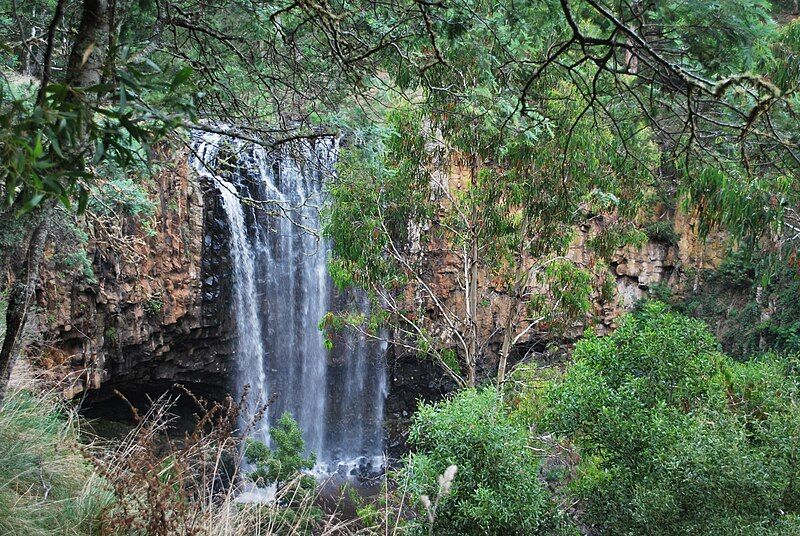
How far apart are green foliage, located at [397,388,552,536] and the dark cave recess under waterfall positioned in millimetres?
7737

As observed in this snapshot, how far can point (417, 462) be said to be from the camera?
479cm

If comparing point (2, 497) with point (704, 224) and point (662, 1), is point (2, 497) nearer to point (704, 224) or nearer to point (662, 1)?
point (704, 224)

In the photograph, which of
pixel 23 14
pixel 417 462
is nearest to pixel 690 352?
pixel 417 462

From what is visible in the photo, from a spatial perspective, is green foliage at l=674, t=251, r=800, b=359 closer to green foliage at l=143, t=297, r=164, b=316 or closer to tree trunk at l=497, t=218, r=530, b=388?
tree trunk at l=497, t=218, r=530, b=388

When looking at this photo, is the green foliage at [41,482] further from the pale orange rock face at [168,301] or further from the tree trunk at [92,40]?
the pale orange rock face at [168,301]

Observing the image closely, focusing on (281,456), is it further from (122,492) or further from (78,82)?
(78,82)

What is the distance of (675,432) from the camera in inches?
183

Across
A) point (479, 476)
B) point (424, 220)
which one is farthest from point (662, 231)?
point (479, 476)

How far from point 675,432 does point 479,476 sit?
133 centimetres

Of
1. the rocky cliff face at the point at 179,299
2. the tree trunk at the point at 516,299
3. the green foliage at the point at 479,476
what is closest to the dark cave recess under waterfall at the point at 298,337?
the rocky cliff face at the point at 179,299

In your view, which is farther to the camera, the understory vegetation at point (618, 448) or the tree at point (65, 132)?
the understory vegetation at point (618, 448)

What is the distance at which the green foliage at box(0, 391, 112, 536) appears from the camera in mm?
2943

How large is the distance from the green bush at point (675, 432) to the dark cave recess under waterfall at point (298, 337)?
7.84 m

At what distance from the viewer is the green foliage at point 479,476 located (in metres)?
4.75
